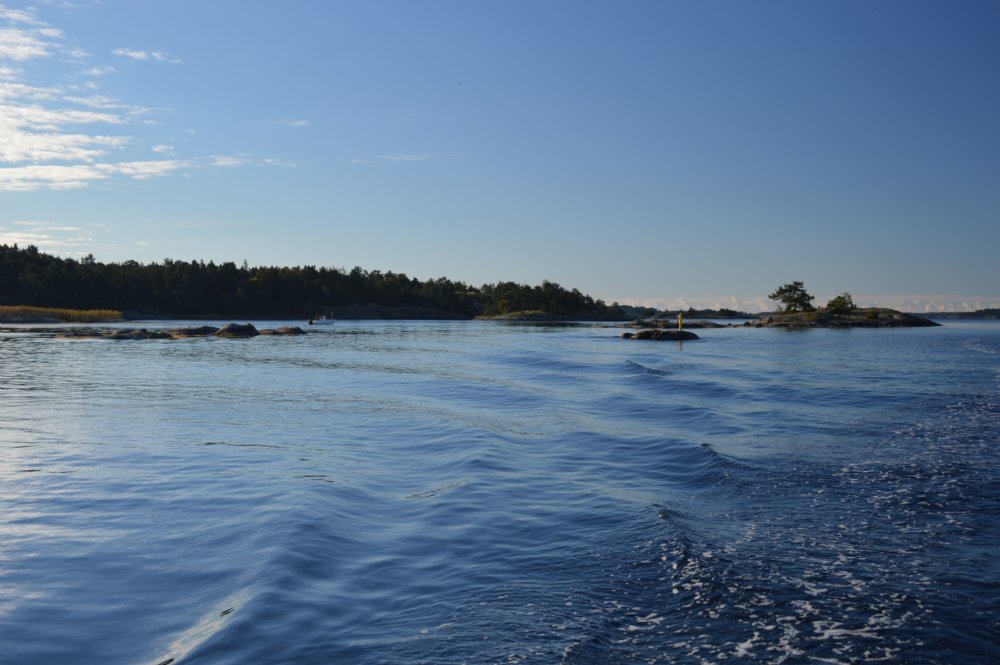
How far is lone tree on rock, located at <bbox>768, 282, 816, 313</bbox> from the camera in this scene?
13825 cm

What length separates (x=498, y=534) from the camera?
9055 mm

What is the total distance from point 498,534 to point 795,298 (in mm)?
144631

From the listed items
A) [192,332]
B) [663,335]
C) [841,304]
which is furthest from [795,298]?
[192,332]

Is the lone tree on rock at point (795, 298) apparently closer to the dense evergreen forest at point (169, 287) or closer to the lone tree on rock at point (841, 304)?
the lone tree on rock at point (841, 304)

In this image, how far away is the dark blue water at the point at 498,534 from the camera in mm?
5879

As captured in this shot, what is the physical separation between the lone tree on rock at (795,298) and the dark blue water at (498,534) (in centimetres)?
12659

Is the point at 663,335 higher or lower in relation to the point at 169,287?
lower

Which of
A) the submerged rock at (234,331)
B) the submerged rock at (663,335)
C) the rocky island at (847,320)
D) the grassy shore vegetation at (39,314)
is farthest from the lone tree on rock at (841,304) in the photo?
the grassy shore vegetation at (39,314)

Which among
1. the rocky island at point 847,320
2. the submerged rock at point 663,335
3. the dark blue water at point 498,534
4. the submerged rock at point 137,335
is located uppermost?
the rocky island at point 847,320

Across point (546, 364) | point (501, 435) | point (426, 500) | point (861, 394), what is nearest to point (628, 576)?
point (426, 500)

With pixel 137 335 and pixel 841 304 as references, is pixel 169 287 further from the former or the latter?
pixel 841 304

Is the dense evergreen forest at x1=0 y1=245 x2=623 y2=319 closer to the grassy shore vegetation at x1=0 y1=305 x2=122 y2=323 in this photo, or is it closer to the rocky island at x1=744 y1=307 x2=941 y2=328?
the grassy shore vegetation at x1=0 y1=305 x2=122 y2=323

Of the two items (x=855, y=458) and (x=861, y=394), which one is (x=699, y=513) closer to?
(x=855, y=458)

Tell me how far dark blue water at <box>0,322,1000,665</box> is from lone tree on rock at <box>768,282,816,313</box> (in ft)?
415
